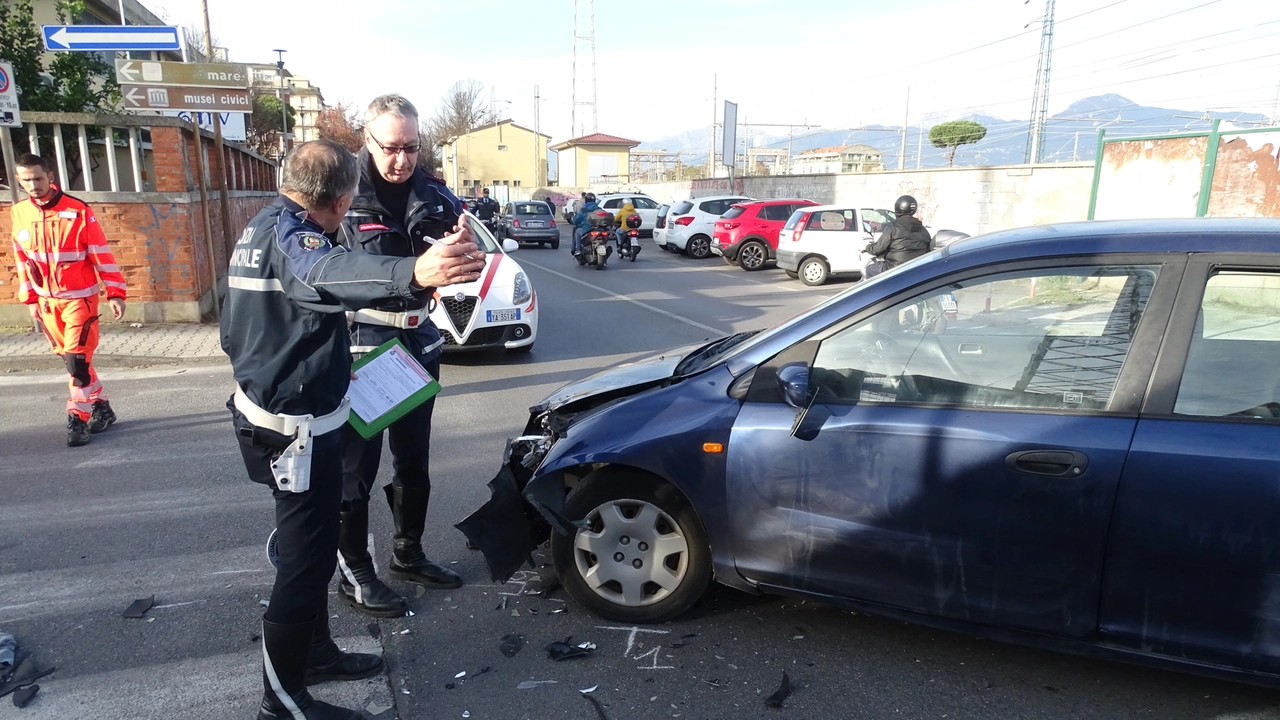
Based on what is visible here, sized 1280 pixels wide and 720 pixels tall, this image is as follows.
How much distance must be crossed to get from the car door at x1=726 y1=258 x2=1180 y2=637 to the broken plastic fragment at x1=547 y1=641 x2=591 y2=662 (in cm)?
71

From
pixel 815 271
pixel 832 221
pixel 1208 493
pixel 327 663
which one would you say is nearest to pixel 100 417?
pixel 327 663

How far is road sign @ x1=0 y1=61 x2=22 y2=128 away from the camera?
8258 millimetres

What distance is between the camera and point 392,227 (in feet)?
10.9

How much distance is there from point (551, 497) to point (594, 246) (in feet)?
52.2

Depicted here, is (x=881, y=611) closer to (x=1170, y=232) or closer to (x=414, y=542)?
(x=1170, y=232)

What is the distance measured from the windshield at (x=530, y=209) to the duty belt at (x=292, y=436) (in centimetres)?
2505

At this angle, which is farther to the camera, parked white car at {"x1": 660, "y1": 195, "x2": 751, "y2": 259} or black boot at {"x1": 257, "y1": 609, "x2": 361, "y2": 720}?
parked white car at {"x1": 660, "y1": 195, "x2": 751, "y2": 259}

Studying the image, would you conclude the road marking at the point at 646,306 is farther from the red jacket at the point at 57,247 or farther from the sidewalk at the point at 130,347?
the sidewalk at the point at 130,347

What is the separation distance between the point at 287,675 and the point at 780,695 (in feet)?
5.53

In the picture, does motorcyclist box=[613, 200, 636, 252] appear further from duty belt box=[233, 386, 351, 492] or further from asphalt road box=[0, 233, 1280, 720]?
duty belt box=[233, 386, 351, 492]

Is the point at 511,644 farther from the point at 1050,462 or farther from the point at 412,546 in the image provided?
the point at 1050,462

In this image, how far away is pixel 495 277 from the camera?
8289 millimetres

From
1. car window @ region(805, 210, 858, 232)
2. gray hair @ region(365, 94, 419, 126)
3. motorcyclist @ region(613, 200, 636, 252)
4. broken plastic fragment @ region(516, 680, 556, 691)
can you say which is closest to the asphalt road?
broken plastic fragment @ region(516, 680, 556, 691)

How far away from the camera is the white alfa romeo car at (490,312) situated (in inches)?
312
